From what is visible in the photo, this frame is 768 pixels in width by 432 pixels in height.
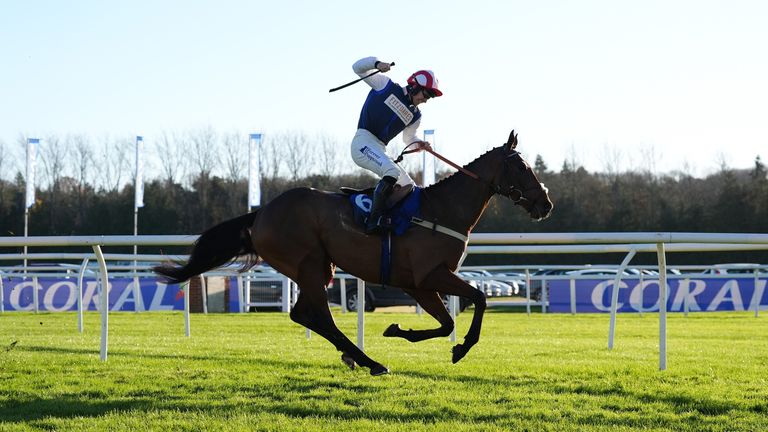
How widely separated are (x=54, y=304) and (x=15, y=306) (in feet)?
2.75

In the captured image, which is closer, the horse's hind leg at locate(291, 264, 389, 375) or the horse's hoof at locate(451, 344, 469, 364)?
the horse's hoof at locate(451, 344, 469, 364)

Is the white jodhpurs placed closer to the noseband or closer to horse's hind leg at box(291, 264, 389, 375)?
the noseband

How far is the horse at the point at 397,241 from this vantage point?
711 cm

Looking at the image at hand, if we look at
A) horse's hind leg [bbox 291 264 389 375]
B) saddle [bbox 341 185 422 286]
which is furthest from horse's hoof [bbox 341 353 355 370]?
saddle [bbox 341 185 422 286]

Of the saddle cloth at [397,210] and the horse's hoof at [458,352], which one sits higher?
the saddle cloth at [397,210]

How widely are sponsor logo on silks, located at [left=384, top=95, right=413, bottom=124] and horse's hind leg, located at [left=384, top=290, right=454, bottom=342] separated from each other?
1415 millimetres

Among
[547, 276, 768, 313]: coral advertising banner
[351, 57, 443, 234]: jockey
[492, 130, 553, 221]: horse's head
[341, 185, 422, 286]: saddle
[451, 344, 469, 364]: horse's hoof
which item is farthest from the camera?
[547, 276, 768, 313]: coral advertising banner

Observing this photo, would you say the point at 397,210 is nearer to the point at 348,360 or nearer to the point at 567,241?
the point at 348,360

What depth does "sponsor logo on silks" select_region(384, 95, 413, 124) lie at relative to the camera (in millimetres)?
7410

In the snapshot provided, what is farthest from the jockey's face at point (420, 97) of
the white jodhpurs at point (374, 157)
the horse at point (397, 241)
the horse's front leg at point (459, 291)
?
the horse's front leg at point (459, 291)

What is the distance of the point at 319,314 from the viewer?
24.1ft

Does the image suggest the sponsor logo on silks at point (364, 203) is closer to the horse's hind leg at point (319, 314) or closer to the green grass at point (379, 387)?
the horse's hind leg at point (319, 314)

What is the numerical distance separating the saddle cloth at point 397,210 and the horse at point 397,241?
0.05 meters

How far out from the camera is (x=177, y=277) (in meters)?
7.77
